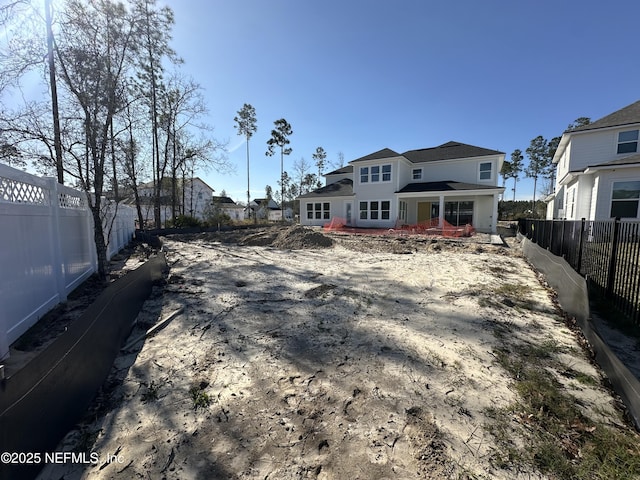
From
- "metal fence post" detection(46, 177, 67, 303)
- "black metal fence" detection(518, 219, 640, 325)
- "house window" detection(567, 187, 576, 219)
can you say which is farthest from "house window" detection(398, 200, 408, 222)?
"metal fence post" detection(46, 177, 67, 303)

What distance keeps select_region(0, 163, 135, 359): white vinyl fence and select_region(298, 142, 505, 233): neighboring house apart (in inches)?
686

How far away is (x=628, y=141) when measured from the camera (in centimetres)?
1368

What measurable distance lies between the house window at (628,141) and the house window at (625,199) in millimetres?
3191

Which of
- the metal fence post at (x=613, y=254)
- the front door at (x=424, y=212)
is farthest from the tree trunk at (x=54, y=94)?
the front door at (x=424, y=212)

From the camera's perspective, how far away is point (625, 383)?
2.54 meters

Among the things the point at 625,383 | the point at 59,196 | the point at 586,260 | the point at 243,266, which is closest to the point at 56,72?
the point at 59,196

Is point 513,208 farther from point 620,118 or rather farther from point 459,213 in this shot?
point 620,118

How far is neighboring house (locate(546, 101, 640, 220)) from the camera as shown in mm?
12023

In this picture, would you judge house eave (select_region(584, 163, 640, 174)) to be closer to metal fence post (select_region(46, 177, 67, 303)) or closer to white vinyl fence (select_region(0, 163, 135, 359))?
white vinyl fence (select_region(0, 163, 135, 359))

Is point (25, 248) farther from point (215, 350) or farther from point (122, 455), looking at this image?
point (122, 455)

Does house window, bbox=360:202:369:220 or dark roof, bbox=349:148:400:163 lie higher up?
dark roof, bbox=349:148:400:163

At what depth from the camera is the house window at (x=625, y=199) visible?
39.2 feet

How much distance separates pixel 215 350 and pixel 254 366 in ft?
2.35

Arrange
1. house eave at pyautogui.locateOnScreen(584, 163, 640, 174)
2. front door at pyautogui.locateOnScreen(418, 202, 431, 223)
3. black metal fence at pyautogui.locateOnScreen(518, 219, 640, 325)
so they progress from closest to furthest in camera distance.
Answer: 1. black metal fence at pyautogui.locateOnScreen(518, 219, 640, 325)
2. house eave at pyautogui.locateOnScreen(584, 163, 640, 174)
3. front door at pyautogui.locateOnScreen(418, 202, 431, 223)
